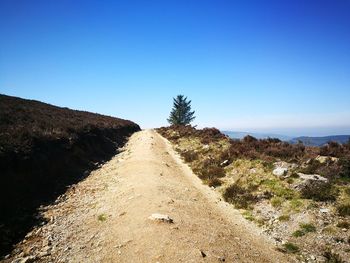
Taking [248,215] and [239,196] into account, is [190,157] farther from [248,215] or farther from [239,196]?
[248,215]

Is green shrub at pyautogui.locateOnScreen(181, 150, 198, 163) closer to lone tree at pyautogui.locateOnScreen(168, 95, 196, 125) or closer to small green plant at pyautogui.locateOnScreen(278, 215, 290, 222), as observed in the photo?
small green plant at pyautogui.locateOnScreen(278, 215, 290, 222)

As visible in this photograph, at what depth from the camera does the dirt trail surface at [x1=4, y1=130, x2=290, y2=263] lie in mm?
8094

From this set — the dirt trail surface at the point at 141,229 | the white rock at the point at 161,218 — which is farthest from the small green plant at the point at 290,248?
the white rock at the point at 161,218

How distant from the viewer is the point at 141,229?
9219mm

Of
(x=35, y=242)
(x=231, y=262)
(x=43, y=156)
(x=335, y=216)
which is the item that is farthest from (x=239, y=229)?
(x=43, y=156)

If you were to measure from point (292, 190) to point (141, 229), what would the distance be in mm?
8728

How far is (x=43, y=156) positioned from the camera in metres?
15.6

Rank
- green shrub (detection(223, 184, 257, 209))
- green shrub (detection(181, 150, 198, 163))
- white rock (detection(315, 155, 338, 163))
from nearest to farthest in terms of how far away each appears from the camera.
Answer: green shrub (detection(223, 184, 257, 209)), white rock (detection(315, 155, 338, 163)), green shrub (detection(181, 150, 198, 163))

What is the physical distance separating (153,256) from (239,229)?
4.64 meters

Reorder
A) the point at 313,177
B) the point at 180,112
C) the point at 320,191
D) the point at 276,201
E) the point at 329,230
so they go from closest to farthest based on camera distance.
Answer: the point at 329,230, the point at 320,191, the point at 276,201, the point at 313,177, the point at 180,112

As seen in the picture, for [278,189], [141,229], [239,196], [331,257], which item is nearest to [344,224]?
[331,257]

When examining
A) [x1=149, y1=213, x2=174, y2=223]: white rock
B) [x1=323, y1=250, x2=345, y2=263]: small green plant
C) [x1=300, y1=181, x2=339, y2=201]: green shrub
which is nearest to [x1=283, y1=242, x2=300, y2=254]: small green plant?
[x1=323, y1=250, x2=345, y2=263]: small green plant

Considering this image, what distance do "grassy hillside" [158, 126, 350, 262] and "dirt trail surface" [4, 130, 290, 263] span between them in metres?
1.10

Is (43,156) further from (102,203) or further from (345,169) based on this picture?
(345,169)
